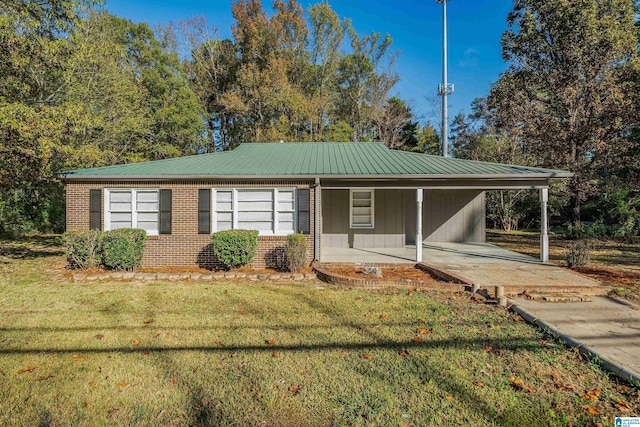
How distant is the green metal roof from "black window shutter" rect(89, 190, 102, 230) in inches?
22.2

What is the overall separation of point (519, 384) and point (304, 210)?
660 centimetres

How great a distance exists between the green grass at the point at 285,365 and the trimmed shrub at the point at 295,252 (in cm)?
225

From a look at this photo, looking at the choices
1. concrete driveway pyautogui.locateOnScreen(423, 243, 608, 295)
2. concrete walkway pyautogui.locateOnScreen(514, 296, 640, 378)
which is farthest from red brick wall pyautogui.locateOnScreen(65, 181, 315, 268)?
concrete walkway pyautogui.locateOnScreen(514, 296, 640, 378)

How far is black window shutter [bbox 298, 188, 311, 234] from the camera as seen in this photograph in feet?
29.4

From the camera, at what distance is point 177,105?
20.0 metres

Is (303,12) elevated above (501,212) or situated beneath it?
elevated above

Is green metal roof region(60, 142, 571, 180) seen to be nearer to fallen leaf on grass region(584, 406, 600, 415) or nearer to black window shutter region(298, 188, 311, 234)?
black window shutter region(298, 188, 311, 234)

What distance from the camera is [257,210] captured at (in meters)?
9.20

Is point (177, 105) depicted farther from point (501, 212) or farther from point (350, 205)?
point (501, 212)

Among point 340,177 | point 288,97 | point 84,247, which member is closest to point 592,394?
point 340,177

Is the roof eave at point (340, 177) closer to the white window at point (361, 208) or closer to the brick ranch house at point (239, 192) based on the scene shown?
the brick ranch house at point (239, 192)

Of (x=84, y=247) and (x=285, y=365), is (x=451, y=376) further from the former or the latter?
(x=84, y=247)

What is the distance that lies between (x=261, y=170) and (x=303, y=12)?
A: 21.5 m

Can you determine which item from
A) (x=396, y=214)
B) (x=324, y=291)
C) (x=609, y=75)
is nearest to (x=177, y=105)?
(x=396, y=214)
